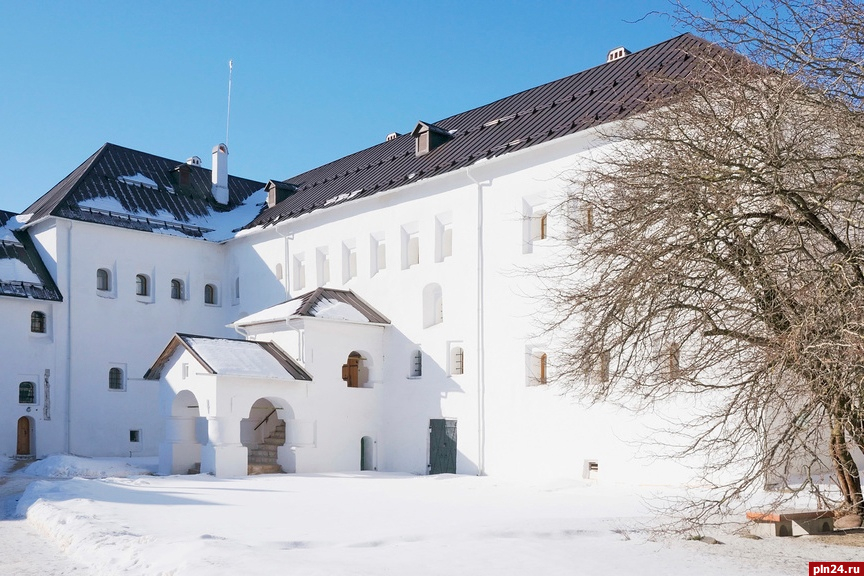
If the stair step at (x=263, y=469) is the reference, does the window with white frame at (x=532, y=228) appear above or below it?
above

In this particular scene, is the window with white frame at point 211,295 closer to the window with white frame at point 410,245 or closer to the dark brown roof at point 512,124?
the dark brown roof at point 512,124

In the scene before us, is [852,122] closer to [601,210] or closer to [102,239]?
[601,210]

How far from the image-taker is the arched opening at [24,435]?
31.2 meters

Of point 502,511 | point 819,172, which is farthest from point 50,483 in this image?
point 819,172

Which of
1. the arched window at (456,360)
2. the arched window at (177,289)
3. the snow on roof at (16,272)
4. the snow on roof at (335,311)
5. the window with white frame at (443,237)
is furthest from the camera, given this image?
the arched window at (177,289)

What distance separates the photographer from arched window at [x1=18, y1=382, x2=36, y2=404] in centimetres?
3098

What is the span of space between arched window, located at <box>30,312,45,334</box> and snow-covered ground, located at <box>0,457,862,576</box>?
12376 millimetres

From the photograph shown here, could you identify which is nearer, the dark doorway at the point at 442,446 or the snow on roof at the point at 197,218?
the dark doorway at the point at 442,446

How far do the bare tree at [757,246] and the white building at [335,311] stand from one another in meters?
8.08

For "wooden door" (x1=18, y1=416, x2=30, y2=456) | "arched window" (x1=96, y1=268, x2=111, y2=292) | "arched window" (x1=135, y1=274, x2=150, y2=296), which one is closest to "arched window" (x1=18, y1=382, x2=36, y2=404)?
"wooden door" (x1=18, y1=416, x2=30, y2=456)

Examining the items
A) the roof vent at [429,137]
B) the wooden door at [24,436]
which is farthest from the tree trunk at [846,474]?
the wooden door at [24,436]

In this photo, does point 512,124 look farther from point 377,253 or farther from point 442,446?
point 442,446

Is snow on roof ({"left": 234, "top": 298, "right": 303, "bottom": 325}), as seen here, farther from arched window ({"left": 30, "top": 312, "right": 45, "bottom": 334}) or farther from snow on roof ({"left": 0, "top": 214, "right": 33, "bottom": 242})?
snow on roof ({"left": 0, "top": 214, "right": 33, "bottom": 242})

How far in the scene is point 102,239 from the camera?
33.4 m
